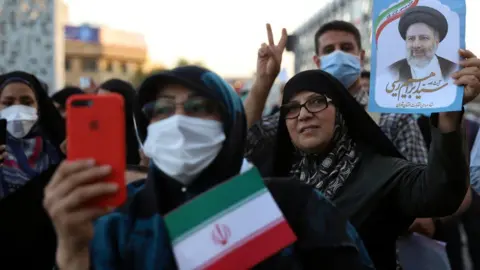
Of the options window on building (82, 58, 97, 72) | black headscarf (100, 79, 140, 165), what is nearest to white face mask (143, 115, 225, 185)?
black headscarf (100, 79, 140, 165)

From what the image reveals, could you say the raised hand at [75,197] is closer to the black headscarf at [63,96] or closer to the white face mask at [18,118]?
the white face mask at [18,118]

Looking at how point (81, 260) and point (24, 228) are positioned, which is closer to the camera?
point (81, 260)

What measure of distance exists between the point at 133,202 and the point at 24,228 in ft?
4.86

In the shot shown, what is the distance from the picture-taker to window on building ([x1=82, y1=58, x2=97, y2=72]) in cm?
6438

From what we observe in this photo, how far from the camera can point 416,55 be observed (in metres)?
1.91

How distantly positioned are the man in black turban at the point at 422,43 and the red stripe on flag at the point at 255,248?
2.65 ft

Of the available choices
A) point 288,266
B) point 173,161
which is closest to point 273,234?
point 288,266

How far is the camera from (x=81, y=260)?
4.20 ft

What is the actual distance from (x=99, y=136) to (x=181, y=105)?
0.49 meters

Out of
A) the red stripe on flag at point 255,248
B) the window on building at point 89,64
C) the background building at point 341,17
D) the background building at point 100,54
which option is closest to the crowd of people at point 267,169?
the red stripe on flag at point 255,248

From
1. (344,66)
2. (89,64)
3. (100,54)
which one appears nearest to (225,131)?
(344,66)

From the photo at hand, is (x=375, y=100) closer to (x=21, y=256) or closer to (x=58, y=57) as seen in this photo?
(x=21, y=256)

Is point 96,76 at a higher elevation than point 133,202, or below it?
higher

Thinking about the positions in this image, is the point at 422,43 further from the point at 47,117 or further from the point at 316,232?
the point at 47,117
